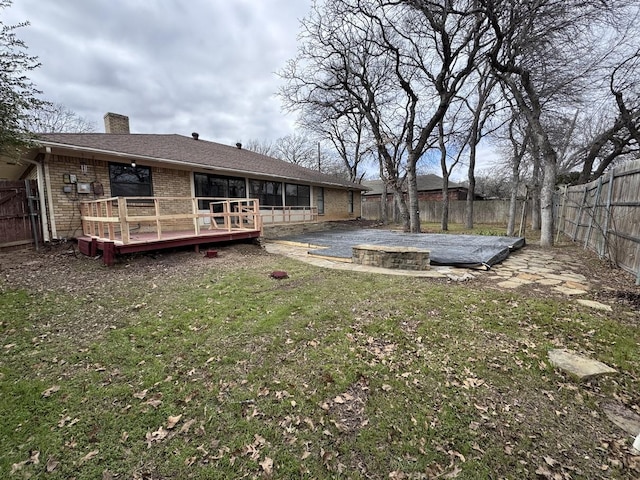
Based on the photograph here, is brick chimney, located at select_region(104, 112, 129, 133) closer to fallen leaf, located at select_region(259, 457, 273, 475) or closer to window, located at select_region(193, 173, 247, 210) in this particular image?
window, located at select_region(193, 173, 247, 210)

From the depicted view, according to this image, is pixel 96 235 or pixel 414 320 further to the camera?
pixel 96 235

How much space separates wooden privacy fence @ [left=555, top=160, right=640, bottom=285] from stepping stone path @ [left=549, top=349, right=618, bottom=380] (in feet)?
9.58

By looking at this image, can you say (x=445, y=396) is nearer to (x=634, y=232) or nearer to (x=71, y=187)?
(x=634, y=232)

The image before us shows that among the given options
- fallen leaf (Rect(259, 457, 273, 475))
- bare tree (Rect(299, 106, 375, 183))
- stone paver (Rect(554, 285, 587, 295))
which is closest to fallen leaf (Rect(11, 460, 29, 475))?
fallen leaf (Rect(259, 457, 273, 475))

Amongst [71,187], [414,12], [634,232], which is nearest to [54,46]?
[71,187]

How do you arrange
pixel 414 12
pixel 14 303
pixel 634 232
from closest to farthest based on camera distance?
1. pixel 14 303
2. pixel 634 232
3. pixel 414 12

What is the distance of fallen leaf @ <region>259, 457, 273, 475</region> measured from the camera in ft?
5.09

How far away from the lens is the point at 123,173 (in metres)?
8.06

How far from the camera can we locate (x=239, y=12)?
7402 mm

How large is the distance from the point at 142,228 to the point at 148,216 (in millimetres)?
1889

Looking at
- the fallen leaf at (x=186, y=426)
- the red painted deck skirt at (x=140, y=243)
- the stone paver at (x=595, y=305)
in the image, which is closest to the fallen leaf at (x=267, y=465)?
the fallen leaf at (x=186, y=426)

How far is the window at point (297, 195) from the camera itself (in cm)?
1377

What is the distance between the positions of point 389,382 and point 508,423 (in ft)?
2.66

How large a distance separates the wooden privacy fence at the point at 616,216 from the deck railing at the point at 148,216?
26.6ft
